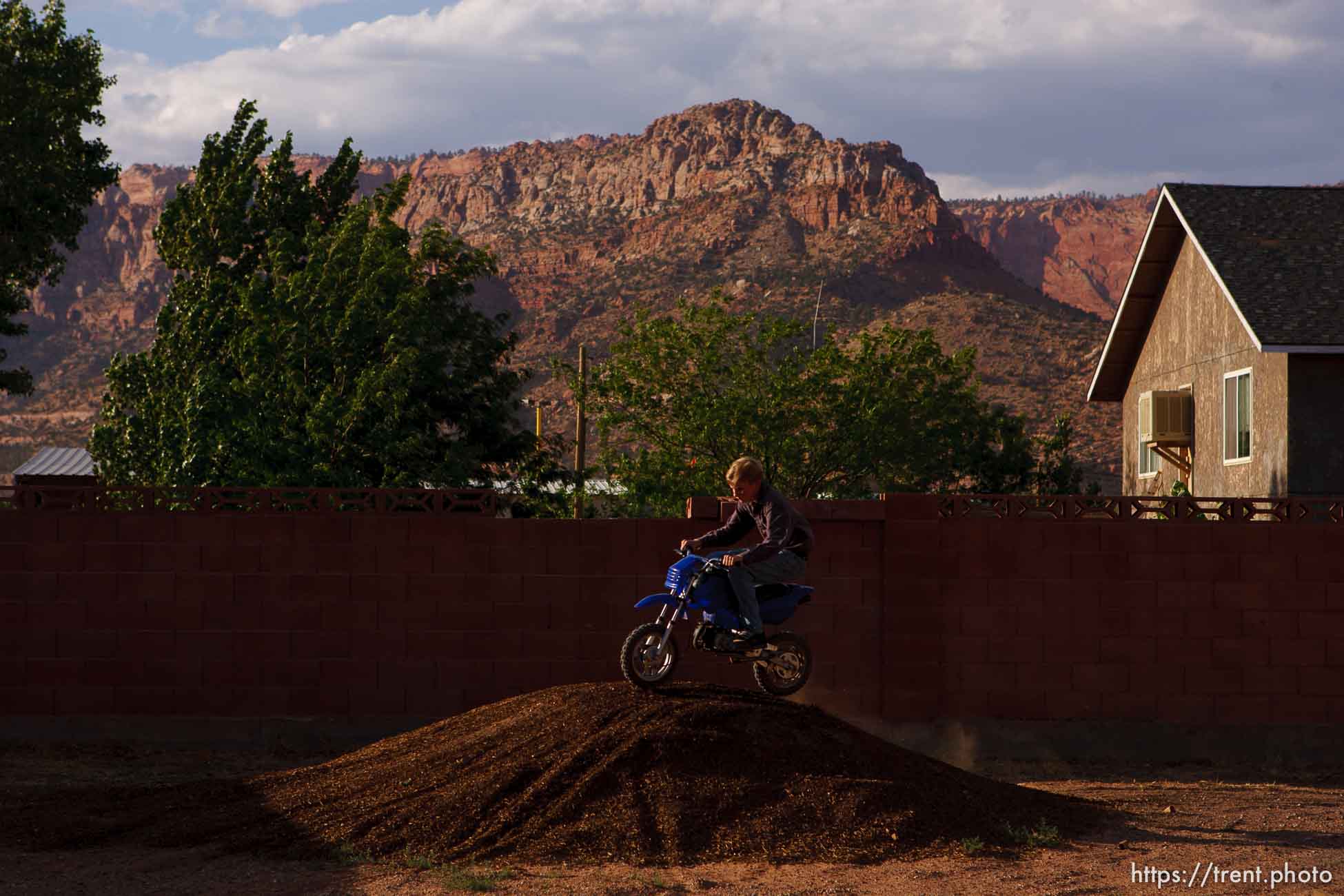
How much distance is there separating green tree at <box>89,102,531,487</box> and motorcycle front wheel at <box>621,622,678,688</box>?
27.7ft

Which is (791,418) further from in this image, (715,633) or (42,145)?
(715,633)

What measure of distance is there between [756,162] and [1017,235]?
57.3m

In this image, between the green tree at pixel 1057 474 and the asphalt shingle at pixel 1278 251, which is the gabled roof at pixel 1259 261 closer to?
the asphalt shingle at pixel 1278 251

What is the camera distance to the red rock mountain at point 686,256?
71.8 meters

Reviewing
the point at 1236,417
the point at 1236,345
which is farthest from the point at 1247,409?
the point at 1236,345

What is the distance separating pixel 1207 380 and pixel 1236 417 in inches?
59.7

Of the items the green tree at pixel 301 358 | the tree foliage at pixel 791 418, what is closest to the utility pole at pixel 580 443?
the tree foliage at pixel 791 418

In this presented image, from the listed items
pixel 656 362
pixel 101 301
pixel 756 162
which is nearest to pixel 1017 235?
pixel 756 162

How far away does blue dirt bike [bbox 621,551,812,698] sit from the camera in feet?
34.9

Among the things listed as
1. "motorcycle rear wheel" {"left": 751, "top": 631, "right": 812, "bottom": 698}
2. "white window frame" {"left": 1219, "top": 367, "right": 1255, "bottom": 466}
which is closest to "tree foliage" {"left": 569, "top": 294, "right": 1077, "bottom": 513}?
"white window frame" {"left": 1219, "top": 367, "right": 1255, "bottom": 466}

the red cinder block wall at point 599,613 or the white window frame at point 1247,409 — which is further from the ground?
the white window frame at point 1247,409

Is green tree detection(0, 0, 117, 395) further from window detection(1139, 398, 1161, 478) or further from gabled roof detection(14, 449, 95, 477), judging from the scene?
gabled roof detection(14, 449, 95, 477)

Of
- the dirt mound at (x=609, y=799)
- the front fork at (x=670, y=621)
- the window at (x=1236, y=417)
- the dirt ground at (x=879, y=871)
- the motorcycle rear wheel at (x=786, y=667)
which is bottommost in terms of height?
the dirt ground at (x=879, y=871)

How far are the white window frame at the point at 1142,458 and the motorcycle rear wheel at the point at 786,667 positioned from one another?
15.3m
